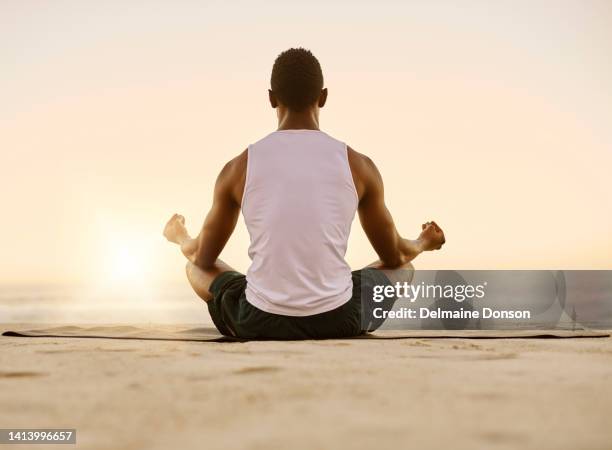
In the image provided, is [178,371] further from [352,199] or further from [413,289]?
[413,289]

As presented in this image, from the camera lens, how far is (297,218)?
116 inches

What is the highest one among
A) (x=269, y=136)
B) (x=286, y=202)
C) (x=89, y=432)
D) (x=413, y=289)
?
(x=269, y=136)

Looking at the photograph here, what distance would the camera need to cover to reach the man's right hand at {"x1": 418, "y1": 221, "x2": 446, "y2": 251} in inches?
144

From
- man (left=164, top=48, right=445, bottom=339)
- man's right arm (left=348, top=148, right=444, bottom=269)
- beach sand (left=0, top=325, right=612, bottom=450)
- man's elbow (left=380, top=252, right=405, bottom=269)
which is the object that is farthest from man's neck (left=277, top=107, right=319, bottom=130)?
beach sand (left=0, top=325, right=612, bottom=450)

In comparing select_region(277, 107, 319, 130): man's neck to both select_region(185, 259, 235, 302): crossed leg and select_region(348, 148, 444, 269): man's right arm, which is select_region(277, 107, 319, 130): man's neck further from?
select_region(185, 259, 235, 302): crossed leg

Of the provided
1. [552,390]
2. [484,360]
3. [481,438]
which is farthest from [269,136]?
[481,438]

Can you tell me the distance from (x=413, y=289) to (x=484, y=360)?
132 centimetres

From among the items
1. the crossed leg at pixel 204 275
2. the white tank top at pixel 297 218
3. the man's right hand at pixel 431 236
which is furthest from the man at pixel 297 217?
the man's right hand at pixel 431 236

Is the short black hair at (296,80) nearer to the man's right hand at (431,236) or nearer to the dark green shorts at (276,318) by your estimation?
the dark green shorts at (276,318)

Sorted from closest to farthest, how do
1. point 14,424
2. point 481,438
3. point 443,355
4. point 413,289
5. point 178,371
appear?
point 481,438 → point 14,424 → point 178,371 → point 443,355 → point 413,289

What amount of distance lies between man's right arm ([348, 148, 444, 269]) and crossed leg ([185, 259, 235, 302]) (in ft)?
2.48

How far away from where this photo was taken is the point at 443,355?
2.44 meters

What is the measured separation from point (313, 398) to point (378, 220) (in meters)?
1.76

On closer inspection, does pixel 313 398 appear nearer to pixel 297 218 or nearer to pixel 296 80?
pixel 297 218
